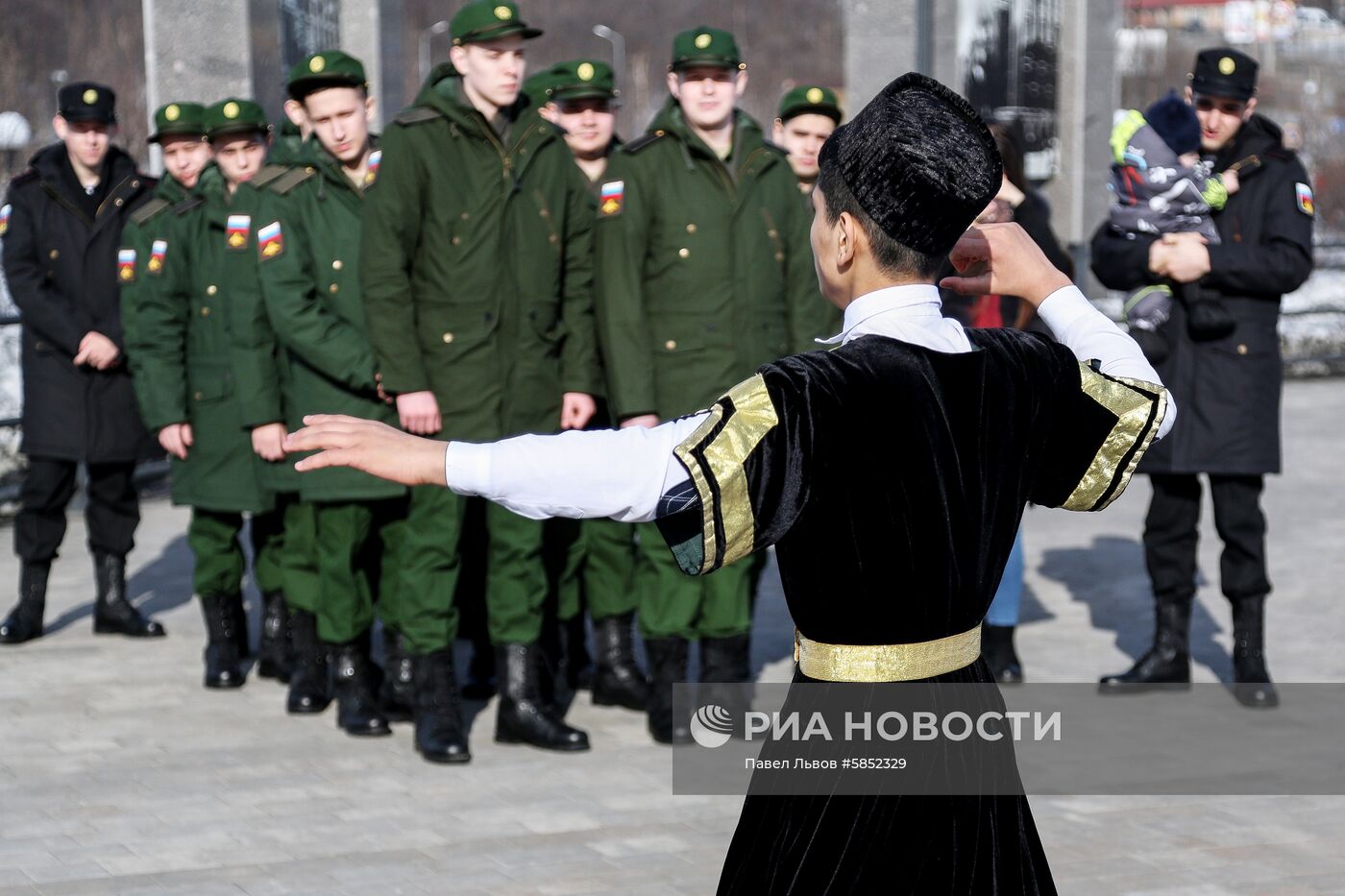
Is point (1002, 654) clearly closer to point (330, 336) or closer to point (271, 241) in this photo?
point (330, 336)

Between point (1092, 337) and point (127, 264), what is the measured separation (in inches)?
206

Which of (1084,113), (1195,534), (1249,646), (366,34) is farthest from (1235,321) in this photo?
(1084,113)

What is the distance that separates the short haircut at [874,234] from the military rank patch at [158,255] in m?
4.86

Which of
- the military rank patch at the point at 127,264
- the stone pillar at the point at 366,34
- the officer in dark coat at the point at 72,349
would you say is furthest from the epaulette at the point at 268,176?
the stone pillar at the point at 366,34

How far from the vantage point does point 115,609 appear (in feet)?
26.0

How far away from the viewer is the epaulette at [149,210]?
24.1ft

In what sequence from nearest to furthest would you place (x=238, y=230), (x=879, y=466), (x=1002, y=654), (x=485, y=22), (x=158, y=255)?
(x=879, y=466), (x=485, y=22), (x=238, y=230), (x=1002, y=654), (x=158, y=255)

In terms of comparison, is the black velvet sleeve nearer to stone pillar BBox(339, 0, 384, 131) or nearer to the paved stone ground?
the paved stone ground

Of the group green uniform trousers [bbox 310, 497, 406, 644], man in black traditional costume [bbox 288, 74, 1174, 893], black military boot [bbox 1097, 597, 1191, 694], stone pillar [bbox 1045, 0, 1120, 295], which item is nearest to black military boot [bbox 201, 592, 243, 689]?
green uniform trousers [bbox 310, 497, 406, 644]

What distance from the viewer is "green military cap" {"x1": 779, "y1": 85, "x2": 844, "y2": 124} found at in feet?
23.1

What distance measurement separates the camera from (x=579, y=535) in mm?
6711

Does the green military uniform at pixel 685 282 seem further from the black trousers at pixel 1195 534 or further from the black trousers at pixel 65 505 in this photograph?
the black trousers at pixel 65 505

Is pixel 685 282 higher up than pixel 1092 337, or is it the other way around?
pixel 1092 337

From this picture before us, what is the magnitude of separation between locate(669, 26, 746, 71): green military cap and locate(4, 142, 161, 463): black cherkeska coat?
2.79 m
